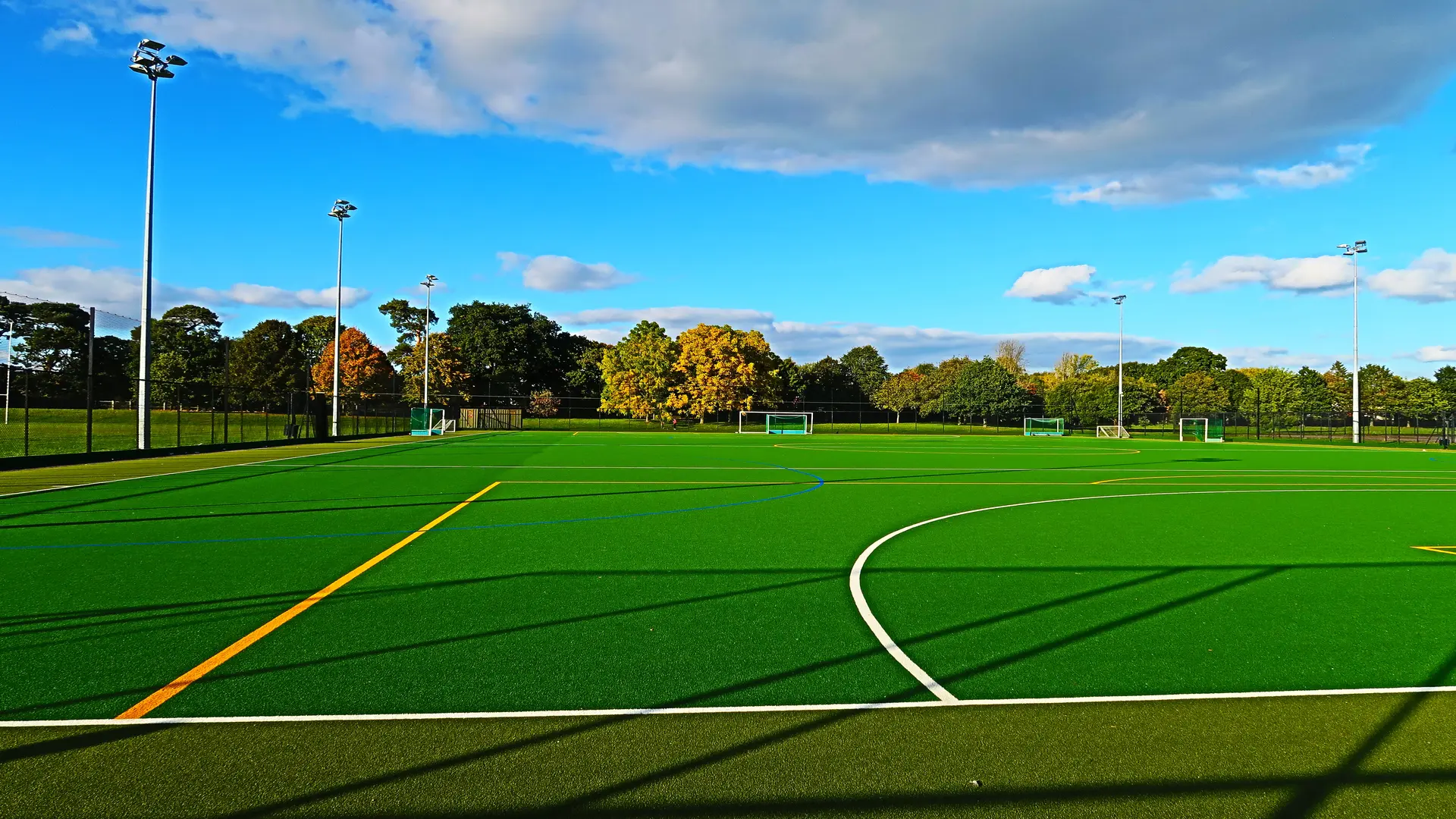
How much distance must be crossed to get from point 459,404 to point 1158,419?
2730 inches

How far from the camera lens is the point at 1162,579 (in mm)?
7438

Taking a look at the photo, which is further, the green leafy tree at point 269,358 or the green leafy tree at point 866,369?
the green leafy tree at point 866,369

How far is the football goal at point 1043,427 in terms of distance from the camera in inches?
2643

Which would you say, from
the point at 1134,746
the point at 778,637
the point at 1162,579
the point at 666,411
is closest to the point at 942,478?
the point at 1162,579

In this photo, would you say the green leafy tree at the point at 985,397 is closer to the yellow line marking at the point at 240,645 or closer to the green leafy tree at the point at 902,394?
the green leafy tree at the point at 902,394

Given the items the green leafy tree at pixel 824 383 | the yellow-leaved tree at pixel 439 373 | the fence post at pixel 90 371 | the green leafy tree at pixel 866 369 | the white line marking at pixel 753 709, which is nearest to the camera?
the white line marking at pixel 753 709

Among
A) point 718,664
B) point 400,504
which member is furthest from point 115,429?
point 718,664

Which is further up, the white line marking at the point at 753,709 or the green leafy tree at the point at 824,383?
the green leafy tree at the point at 824,383

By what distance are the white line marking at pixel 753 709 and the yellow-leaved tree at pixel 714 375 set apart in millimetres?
63149

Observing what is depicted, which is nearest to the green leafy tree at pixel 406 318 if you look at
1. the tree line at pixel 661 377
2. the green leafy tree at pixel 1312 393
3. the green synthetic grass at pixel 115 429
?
the tree line at pixel 661 377

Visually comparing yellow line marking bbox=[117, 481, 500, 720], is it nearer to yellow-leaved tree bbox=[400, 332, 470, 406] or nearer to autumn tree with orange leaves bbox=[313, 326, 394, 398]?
yellow-leaved tree bbox=[400, 332, 470, 406]

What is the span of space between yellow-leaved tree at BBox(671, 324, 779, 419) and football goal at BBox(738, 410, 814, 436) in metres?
1.83

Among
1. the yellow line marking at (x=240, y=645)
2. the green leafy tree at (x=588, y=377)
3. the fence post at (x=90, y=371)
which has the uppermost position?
the green leafy tree at (x=588, y=377)

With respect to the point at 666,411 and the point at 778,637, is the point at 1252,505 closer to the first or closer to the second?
the point at 778,637
